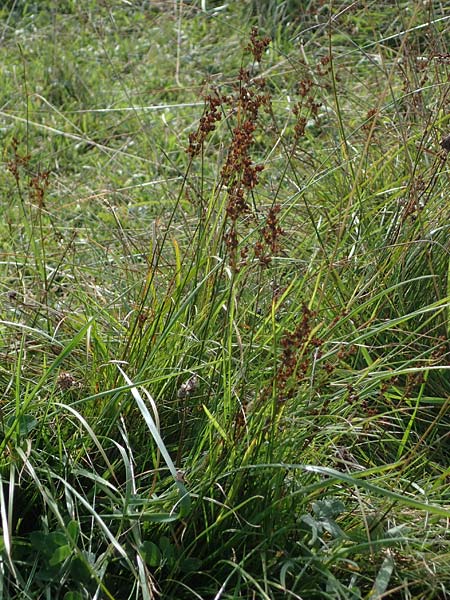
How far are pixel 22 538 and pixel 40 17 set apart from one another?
14.9ft

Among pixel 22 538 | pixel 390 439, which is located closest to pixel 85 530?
pixel 22 538

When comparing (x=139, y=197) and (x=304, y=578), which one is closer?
(x=304, y=578)

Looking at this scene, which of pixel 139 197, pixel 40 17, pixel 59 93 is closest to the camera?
pixel 139 197

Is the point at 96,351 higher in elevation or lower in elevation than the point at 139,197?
higher

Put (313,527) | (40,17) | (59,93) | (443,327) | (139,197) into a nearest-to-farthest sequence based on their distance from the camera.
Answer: (313,527), (443,327), (139,197), (59,93), (40,17)

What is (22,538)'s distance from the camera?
2.18 meters

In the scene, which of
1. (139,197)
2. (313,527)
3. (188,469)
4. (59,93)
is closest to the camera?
(313,527)

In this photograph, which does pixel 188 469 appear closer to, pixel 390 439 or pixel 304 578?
pixel 304 578

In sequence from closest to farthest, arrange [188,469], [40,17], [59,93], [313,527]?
1. [313,527]
2. [188,469]
3. [59,93]
4. [40,17]

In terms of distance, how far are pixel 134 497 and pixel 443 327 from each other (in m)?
1.05

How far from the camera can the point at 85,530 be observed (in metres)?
2.23

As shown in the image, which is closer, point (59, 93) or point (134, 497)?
point (134, 497)

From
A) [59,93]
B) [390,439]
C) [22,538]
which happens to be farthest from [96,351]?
[59,93]

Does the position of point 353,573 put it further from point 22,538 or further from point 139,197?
point 139,197
